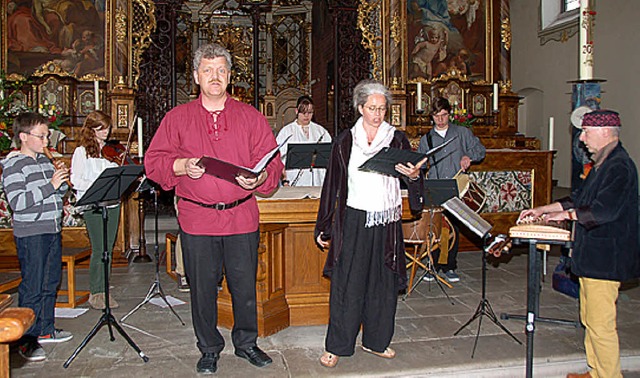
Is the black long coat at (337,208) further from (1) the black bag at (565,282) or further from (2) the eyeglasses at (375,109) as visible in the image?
(1) the black bag at (565,282)

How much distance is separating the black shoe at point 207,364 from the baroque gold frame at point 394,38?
5930mm

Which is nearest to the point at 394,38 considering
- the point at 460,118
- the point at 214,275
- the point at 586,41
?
the point at 460,118

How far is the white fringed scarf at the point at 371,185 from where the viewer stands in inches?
140

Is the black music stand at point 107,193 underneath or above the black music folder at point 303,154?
underneath

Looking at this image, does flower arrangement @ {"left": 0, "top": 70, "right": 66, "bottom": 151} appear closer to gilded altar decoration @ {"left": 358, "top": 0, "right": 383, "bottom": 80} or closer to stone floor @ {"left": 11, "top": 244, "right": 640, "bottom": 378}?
stone floor @ {"left": 11, "top": 244, "right": 640, "bottom": 378}

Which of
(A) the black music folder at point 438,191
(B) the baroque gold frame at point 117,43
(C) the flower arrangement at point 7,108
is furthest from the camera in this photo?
(B) the baroque gold frame at point 117,43

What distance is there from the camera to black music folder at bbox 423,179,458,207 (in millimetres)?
4551

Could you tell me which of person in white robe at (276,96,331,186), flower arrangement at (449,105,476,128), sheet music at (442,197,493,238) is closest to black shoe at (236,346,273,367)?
sheet music at (442,197,493,238)

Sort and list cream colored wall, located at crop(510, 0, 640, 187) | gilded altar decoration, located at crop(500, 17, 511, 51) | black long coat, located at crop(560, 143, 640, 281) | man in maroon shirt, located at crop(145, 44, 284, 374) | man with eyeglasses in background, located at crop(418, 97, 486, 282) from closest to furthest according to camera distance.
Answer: black long coat, located at crop(560, 143, 640, 281), man in maroon shirt, located at crop(145, 44, 284, 374), man with eyeglasses in background, located at crop(418, 97, 486, 282), gilded altar decoration, located at crop(500, 17, 511, 51), cream colored wall, located at crop(510, 0, 640, 187)

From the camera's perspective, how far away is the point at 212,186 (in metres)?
3.42

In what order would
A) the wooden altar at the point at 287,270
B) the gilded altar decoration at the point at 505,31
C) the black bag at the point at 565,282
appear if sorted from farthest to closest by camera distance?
the gilded altar decoration at the point at 505,31 → the black bag at the point at 565,282 → the wooden altar at the point at 287,270

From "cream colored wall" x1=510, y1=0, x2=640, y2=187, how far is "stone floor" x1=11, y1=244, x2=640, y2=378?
26.4 ft

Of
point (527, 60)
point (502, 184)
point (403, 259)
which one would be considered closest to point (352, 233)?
point (403, 259)

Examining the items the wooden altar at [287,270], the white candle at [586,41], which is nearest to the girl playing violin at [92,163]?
the wooden altar at [287,270]
